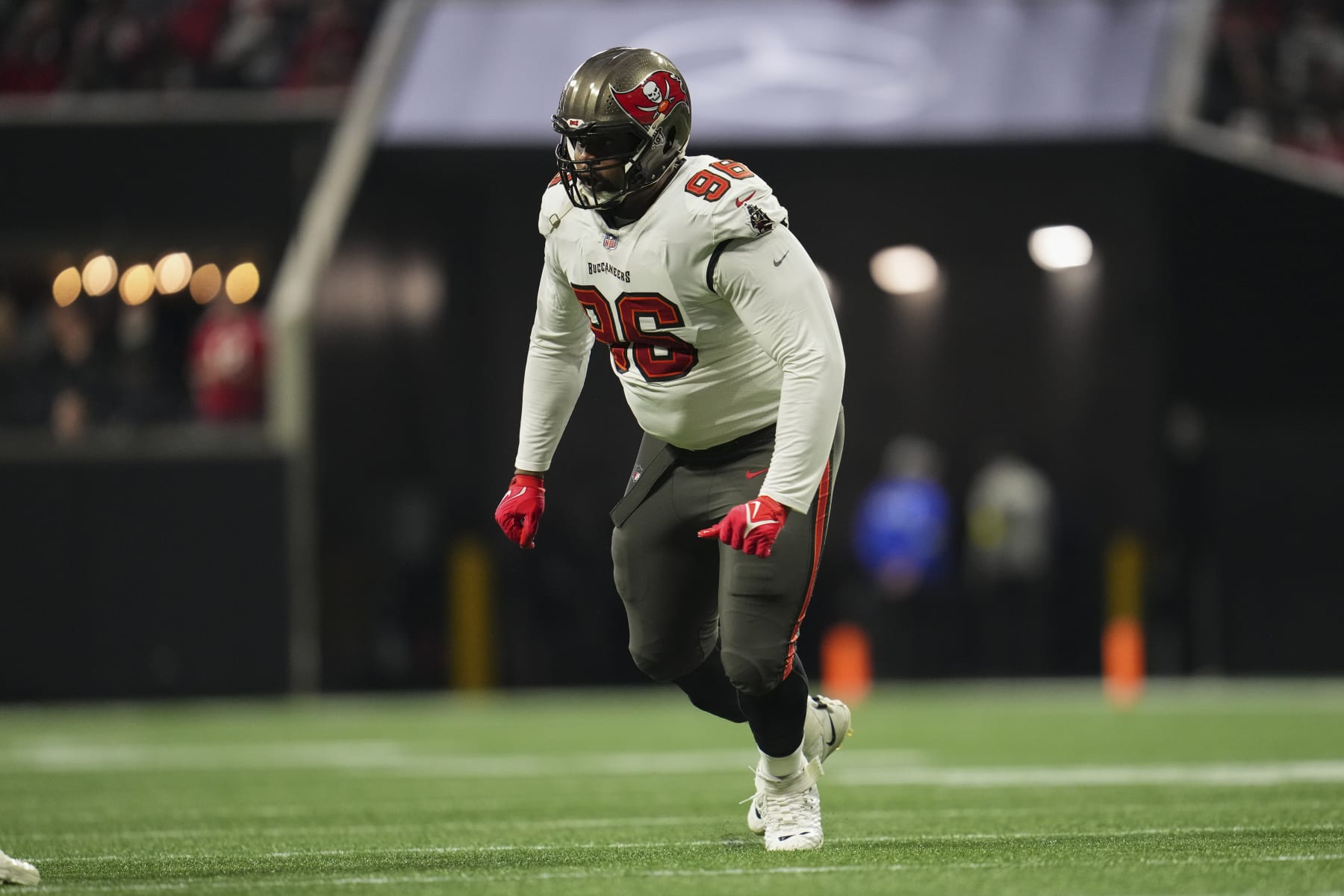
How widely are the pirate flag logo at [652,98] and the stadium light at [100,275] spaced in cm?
997

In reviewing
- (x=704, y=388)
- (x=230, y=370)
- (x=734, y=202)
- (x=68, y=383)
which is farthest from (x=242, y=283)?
(x=734, y=202)

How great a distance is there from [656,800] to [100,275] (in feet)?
28.7

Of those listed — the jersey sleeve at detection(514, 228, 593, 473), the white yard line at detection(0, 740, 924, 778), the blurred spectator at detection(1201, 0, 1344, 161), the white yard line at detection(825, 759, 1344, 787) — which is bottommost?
the white yard line at detection(0, 740, 924, 778)

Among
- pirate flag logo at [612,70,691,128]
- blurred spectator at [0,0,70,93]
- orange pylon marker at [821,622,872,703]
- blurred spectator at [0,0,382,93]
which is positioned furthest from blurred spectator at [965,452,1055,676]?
pirate flag logo at [612,70,691,128]

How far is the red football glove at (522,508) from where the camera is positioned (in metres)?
5.08

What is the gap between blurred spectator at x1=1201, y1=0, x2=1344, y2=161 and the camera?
14.0m

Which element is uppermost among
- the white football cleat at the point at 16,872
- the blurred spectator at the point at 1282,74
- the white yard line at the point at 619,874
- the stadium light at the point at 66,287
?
the blurred spectator at the point at 1282,74

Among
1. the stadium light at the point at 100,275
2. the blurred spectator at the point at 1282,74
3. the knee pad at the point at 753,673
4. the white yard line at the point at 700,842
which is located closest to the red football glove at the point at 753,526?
the knee pad at the point at 753,673

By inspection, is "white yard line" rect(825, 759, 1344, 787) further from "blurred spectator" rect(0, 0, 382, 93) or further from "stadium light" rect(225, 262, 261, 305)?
"blurred spectator" rect(0, 0, 382, 93)

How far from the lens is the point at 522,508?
5090 millimetres

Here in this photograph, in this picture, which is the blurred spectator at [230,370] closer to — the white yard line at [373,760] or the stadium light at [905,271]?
the white yard line at [373,760]

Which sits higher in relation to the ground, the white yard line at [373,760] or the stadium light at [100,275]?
the stadium light at [100,275]

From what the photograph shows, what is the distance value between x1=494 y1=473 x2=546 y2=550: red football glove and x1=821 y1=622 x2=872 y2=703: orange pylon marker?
7066 mm

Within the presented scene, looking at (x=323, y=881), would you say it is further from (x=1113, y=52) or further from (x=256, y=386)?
(x=1113, y=52)
